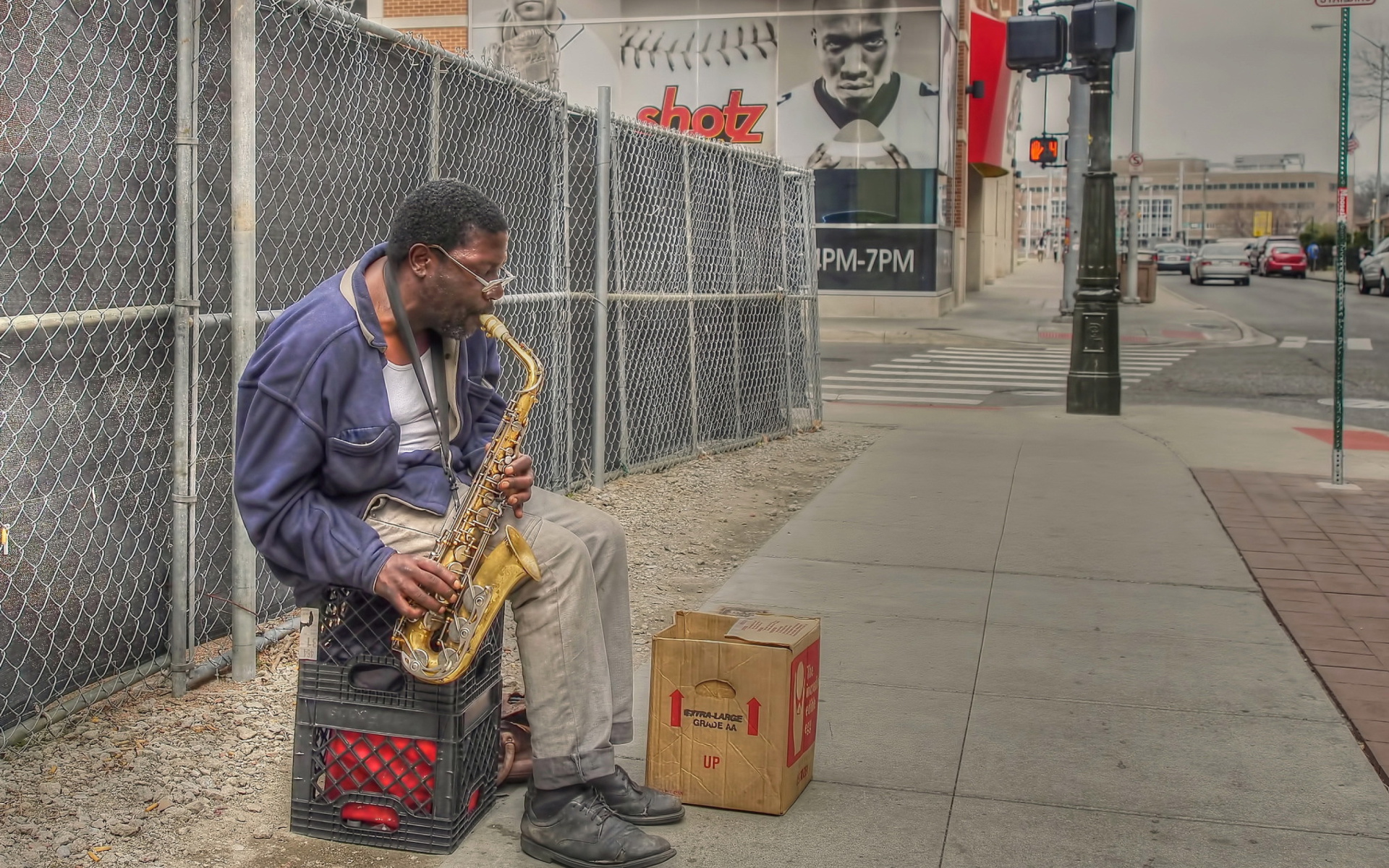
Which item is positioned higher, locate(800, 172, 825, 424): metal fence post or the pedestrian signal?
the pedestrian signal

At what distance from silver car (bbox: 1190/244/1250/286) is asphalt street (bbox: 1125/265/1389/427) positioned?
16.0m

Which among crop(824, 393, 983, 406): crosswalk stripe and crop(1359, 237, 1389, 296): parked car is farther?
crop(1359, 237, 1389, 296): parked car

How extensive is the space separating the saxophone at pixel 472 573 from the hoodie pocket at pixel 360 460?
0.20 metres

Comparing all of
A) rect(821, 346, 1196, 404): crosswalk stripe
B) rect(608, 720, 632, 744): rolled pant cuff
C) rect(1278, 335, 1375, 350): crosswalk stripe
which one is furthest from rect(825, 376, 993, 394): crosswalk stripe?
rect(608, 720, 632, 744): rolled pant cuff

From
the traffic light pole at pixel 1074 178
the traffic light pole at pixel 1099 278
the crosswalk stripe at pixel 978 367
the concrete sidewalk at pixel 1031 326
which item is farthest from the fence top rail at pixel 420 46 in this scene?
the traffic light pole at pixel 1074 178

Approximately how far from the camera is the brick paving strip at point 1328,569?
501 cm

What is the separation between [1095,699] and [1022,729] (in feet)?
1.47

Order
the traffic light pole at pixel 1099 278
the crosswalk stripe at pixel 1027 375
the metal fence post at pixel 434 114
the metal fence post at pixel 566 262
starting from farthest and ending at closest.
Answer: the crosswalk stripe at pixel 1027 375 → the traffic light pole at pixel 1099 278 → the metal fence post at pixel 566 262 → the metal fence post at pixel 434 114

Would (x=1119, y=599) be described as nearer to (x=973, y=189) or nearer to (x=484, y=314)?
(x=484, y=314)

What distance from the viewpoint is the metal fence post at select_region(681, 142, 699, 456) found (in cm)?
955

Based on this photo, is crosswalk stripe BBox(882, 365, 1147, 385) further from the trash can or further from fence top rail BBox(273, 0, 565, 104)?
the trash can

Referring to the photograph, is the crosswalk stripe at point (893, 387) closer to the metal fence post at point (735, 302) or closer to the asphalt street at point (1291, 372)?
the asphalt street at point (1291, 372)

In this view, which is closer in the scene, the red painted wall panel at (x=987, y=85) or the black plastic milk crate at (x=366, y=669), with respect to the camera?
the black plastic milk crate at (x=366, y=669)

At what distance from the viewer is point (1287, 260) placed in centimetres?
5850
